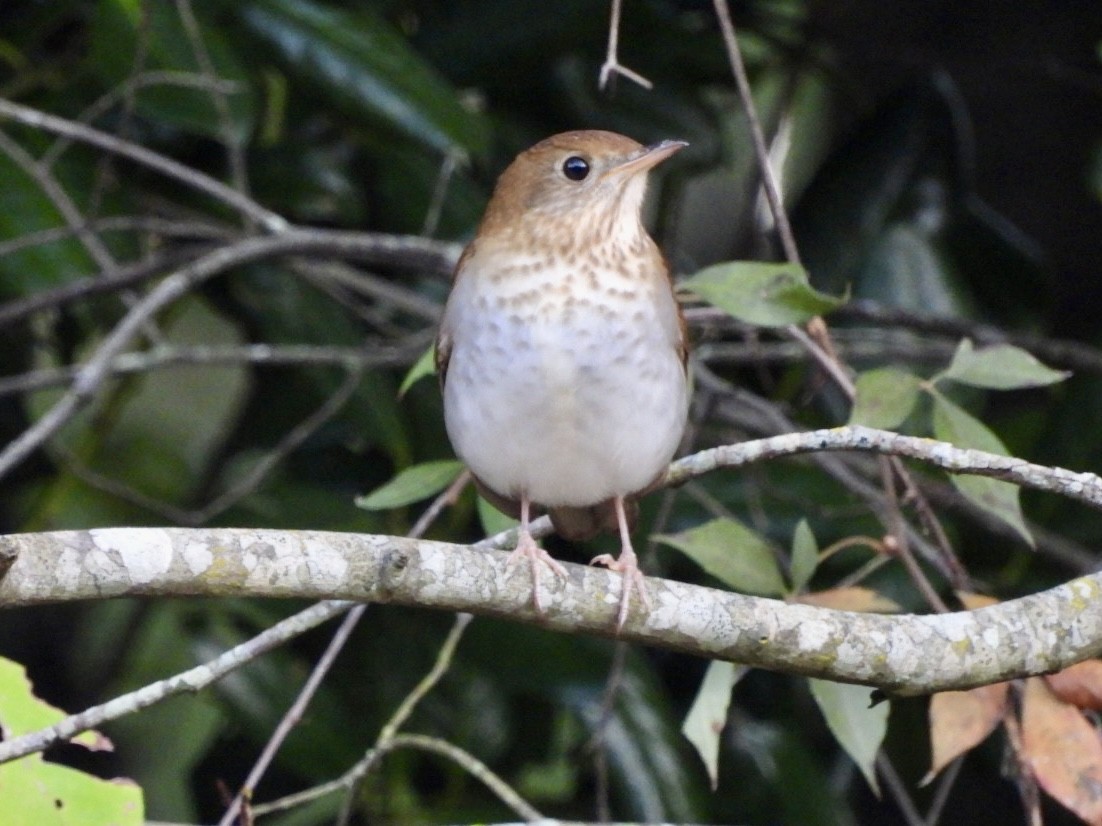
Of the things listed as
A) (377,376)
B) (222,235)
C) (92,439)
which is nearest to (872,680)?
(377,376)

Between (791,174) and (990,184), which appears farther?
(791,174)

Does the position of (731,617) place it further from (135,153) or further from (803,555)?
(135,153)

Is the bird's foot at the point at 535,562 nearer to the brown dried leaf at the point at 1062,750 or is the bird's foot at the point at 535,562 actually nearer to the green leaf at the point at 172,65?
the brown dried leaf at the point at 1062,750

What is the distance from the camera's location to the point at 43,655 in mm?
5348

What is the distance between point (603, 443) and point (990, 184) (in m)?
2.96

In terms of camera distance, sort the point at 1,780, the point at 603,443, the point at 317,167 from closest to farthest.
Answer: the point at 1,780 → the point at 603,443 → the point at 317,167

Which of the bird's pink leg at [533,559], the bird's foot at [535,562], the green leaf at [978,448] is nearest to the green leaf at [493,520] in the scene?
the bird's pink leg at [533,559]

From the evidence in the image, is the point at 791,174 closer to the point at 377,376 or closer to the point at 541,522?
the point at 377,376

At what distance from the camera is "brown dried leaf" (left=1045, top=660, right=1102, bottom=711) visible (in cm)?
293

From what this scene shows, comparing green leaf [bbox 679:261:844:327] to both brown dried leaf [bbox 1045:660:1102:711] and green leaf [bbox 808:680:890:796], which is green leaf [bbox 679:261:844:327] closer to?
green leaf [bbox 808:680:890:796]

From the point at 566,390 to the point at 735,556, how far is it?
1.54ft

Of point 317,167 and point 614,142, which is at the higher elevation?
point 614,142

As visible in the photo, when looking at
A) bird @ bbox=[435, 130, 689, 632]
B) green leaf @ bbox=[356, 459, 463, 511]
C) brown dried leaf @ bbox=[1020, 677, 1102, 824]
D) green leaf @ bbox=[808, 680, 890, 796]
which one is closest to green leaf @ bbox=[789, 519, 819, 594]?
green leaf @ bbox=[808, 680, 890, 796]

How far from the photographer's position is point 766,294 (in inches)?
128
